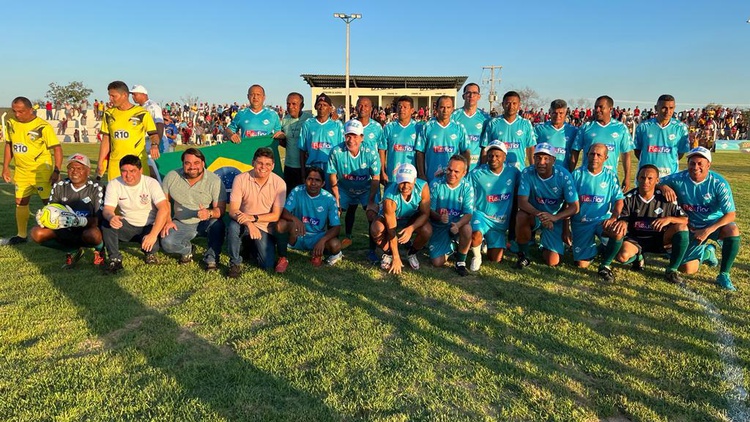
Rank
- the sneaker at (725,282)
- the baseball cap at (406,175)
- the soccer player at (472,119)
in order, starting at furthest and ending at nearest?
the soccer player at (472,119) < the baseball cap at (406,175) < the sneaker at (725,282)

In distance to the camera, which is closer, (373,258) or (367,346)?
(367,346)

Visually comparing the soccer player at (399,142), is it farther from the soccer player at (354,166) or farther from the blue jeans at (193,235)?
the blue jeans at (193,235)

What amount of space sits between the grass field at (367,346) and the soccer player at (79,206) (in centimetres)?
29

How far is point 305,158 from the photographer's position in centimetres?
667

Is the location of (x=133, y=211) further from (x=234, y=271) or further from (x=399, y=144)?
(x=399, y=144)

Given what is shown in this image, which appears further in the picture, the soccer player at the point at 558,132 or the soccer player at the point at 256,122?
the soccer player at the point at 256,122

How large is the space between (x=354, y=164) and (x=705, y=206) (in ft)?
13.6

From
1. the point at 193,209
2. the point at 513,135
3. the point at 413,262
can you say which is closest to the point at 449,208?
the point at 413,262

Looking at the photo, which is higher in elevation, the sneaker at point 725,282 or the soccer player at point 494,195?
the soccer player at point 494,195

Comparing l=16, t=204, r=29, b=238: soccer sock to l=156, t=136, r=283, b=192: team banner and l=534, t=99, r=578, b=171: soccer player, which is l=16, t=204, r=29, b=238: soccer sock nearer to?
l=156, t=136, r=283, b=192: team banner

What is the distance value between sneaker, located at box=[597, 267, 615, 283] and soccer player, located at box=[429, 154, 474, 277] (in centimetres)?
153

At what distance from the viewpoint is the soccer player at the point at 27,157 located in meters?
6.38

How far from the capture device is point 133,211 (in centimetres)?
541

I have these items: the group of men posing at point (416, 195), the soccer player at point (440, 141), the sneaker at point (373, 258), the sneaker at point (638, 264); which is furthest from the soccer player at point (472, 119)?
the sneaker at point (638, 264)
